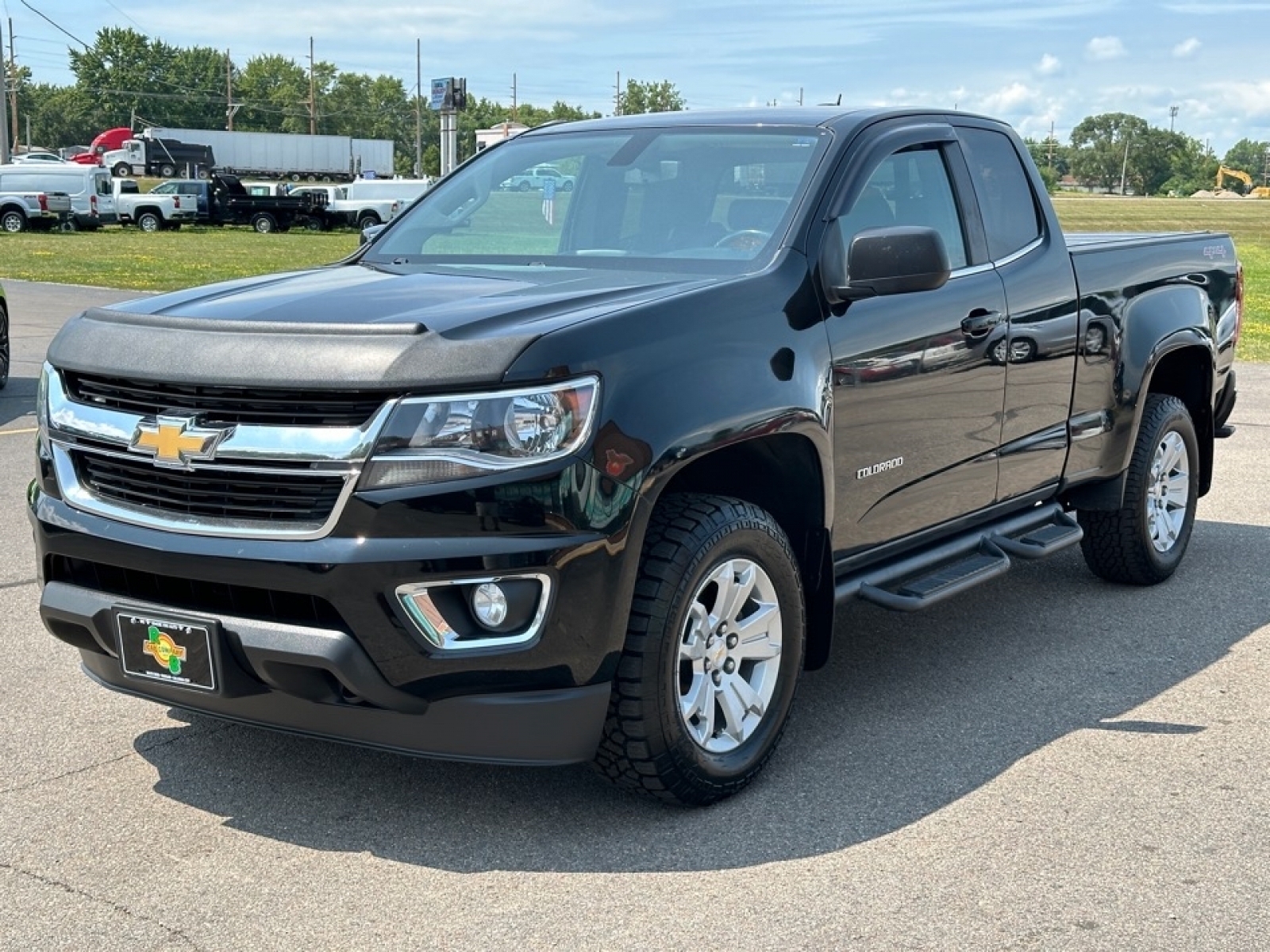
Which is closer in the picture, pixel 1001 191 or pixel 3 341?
pixel 1001 191

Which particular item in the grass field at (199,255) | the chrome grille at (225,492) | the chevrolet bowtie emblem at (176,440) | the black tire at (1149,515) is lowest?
the grass field at (199,255)

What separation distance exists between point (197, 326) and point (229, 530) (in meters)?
0.54

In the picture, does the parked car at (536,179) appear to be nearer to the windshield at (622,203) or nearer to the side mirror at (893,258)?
the windshield at (622,203)

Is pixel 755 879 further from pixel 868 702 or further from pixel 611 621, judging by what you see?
pixel 868 702

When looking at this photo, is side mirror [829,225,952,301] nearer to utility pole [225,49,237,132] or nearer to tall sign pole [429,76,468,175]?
tall sign pole [429,76,468,175]

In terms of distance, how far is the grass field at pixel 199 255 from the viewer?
24.7 metres

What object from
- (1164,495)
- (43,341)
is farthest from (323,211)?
(1164,495)

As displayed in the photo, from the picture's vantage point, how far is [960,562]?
5.27 meters

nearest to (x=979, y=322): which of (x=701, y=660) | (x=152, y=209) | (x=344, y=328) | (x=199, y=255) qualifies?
(x=701, y=660)

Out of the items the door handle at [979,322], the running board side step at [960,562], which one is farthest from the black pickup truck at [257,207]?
the door handle at [979,322]

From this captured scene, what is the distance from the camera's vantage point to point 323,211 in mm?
51938

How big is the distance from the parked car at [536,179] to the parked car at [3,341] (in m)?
7.46

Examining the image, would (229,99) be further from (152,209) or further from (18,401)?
(18,401)

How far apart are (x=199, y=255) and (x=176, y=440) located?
31401 millimetres
